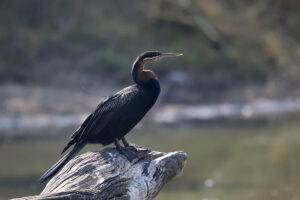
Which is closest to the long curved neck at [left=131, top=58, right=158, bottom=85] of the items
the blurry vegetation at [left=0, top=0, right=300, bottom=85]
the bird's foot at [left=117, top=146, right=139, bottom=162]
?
the bird's foot at [left=117, top=146, right=139, bottom=162]

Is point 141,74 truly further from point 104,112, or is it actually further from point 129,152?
point 129,152

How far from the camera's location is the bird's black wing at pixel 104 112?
19.4 ft

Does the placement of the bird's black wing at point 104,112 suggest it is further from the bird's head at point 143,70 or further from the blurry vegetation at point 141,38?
the blurry vegetation at point 141,38

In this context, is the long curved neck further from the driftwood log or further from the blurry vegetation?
the blurry vegetation

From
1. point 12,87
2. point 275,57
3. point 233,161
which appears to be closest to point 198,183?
point 233,161

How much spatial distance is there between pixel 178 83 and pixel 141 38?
2554 mm

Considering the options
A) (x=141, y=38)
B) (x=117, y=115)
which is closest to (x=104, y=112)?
(x=117, y=115)

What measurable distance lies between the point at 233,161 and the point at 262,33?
978cm

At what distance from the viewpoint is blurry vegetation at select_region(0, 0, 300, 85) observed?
61.3ft

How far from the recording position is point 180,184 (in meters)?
10.6

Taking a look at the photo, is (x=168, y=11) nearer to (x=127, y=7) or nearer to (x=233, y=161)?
(x=127, y=7)

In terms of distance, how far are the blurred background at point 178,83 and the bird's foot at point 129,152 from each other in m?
4.06

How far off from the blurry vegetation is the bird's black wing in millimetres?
11958

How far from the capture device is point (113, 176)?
5.33 metres
